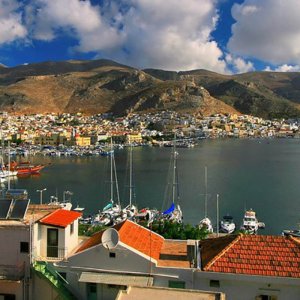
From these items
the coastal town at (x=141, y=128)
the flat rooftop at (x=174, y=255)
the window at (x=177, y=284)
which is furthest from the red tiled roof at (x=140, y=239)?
the coastal town at (x=141, y=128)

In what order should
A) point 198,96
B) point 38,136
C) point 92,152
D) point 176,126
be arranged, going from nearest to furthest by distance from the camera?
point 92,152 < point 38,136 < point 176,126 < point 198,96

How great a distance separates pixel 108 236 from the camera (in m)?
7.90

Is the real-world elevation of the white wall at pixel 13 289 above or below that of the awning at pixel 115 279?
below

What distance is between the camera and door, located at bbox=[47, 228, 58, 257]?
27.5ft

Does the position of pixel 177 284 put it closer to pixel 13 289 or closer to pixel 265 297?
pixel 265 297

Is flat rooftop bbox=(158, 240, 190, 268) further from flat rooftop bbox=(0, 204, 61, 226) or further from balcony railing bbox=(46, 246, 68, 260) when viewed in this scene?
flat rooftop bbox=(0, 204, 61, 226)

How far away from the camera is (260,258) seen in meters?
7.58

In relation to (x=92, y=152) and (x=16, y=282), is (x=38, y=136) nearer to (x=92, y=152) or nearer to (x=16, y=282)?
(x=92, y=152)

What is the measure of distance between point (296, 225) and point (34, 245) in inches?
811

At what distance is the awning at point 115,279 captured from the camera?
24.5 ft

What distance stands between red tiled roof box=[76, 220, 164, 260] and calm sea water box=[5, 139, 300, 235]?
54.1 ft

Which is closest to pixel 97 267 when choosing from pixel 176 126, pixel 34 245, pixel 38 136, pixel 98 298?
pixel 98 298

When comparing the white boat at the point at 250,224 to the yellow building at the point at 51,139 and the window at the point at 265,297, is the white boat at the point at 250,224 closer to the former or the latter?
the window at the point at 265,297

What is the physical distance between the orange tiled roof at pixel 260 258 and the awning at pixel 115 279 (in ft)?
3.63
